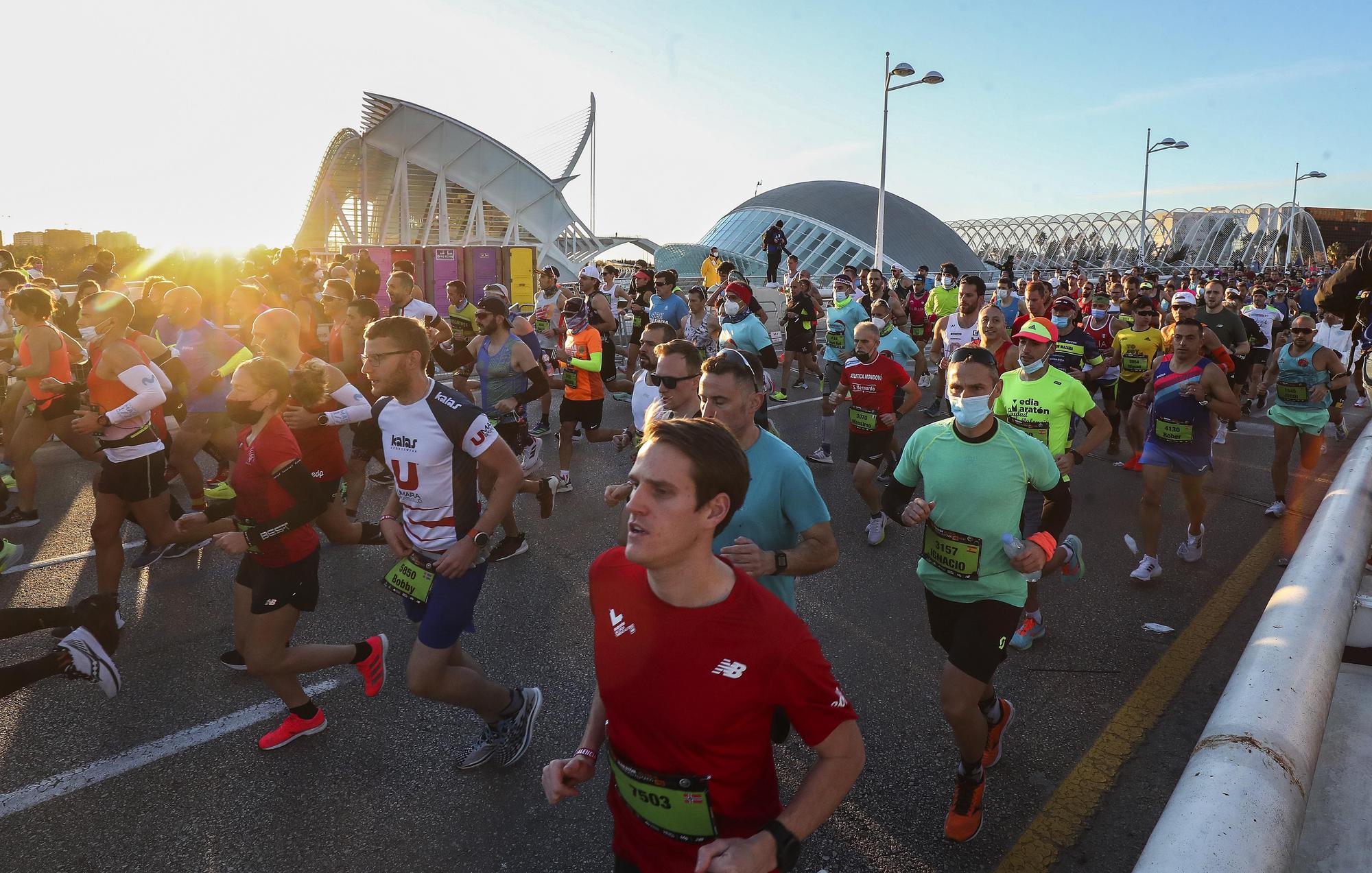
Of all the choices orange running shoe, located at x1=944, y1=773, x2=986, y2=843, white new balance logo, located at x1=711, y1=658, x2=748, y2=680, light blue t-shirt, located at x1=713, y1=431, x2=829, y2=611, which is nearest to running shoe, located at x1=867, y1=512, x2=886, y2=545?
orange running shoe, located at x1=944, y1=773, x2=986, y2=843

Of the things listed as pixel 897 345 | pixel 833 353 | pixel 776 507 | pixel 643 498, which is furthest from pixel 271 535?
pixel 833 353

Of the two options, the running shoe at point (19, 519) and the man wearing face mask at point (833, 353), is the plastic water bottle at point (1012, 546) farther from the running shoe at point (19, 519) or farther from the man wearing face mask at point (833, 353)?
the running shoe at point (19, 519)

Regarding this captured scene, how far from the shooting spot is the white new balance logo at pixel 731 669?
5.76ft

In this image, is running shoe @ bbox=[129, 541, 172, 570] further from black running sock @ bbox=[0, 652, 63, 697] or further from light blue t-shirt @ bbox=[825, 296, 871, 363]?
light blue t-shirt @ bbox=[825, 296, 871, 363]

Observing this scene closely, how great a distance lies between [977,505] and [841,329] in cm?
755

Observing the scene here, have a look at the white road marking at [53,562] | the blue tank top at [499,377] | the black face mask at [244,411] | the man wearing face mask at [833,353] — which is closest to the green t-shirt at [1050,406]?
the man wearing face mask at [833,353]

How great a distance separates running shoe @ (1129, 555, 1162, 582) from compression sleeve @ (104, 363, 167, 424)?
22.8ft

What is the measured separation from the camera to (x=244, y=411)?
12.3ft

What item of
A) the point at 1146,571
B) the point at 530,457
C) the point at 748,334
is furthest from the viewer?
the point at 748,334

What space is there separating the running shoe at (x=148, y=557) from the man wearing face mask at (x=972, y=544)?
5.64m

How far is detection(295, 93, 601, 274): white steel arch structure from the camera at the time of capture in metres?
49.2

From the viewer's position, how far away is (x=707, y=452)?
6.10ft

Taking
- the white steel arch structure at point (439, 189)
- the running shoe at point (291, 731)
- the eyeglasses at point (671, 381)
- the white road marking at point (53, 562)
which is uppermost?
the white steel arch structure at point (439, 189)

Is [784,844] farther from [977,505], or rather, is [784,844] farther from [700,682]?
[977,505]
